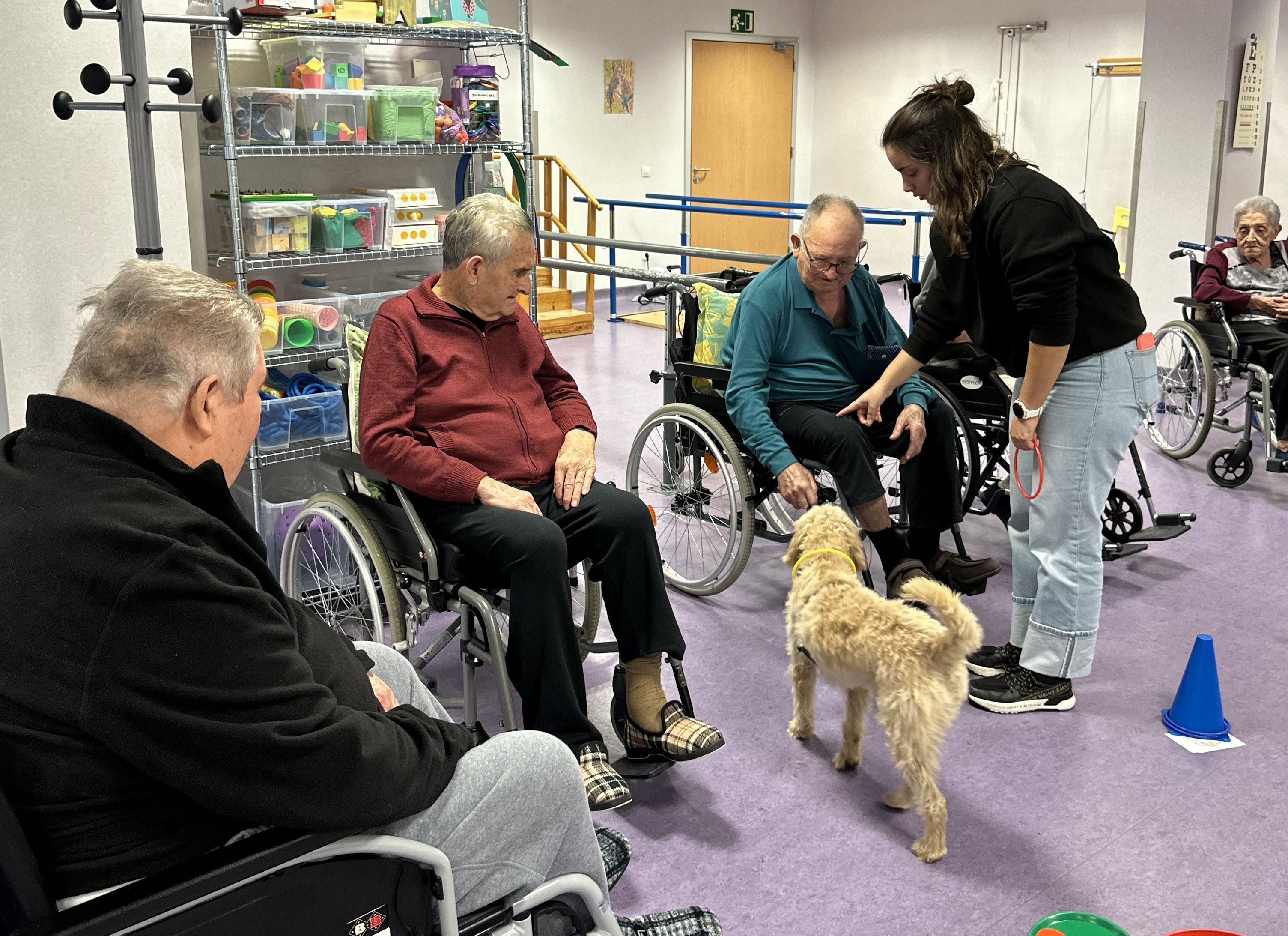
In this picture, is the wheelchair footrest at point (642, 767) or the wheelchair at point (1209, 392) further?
the wheelchair at point (1209, 392)

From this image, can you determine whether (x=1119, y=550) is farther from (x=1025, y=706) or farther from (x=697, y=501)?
(x=697, y=501)

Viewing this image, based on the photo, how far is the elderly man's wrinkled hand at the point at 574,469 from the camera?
2387mm

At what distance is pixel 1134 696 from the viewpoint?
Result: 8.82 feet

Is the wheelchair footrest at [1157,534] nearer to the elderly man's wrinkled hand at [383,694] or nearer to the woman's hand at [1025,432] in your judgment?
the woman's hand at [1025,432]

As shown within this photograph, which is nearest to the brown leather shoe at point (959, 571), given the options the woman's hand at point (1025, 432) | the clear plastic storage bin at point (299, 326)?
the woman's hand at point (1025, 432)

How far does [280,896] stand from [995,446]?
110 inches

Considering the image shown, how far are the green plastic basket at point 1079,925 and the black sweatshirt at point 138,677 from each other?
1.15 meters

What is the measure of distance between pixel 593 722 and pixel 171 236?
1.73 meters

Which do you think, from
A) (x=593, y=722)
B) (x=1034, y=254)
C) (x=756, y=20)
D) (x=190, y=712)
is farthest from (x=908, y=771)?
(x=756, y=20)

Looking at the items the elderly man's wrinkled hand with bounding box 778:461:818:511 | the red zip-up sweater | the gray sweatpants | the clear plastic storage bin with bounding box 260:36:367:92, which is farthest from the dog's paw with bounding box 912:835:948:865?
the clear plastic storage bin with bounding box 260:36:367:92

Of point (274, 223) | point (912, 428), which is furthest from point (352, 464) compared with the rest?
point (912, 428)

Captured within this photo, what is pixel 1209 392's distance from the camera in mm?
4492

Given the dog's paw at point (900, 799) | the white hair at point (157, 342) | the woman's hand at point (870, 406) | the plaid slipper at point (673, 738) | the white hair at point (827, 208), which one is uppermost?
the white hair at point (827, 208)

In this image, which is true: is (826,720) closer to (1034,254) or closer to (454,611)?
(454,611)
